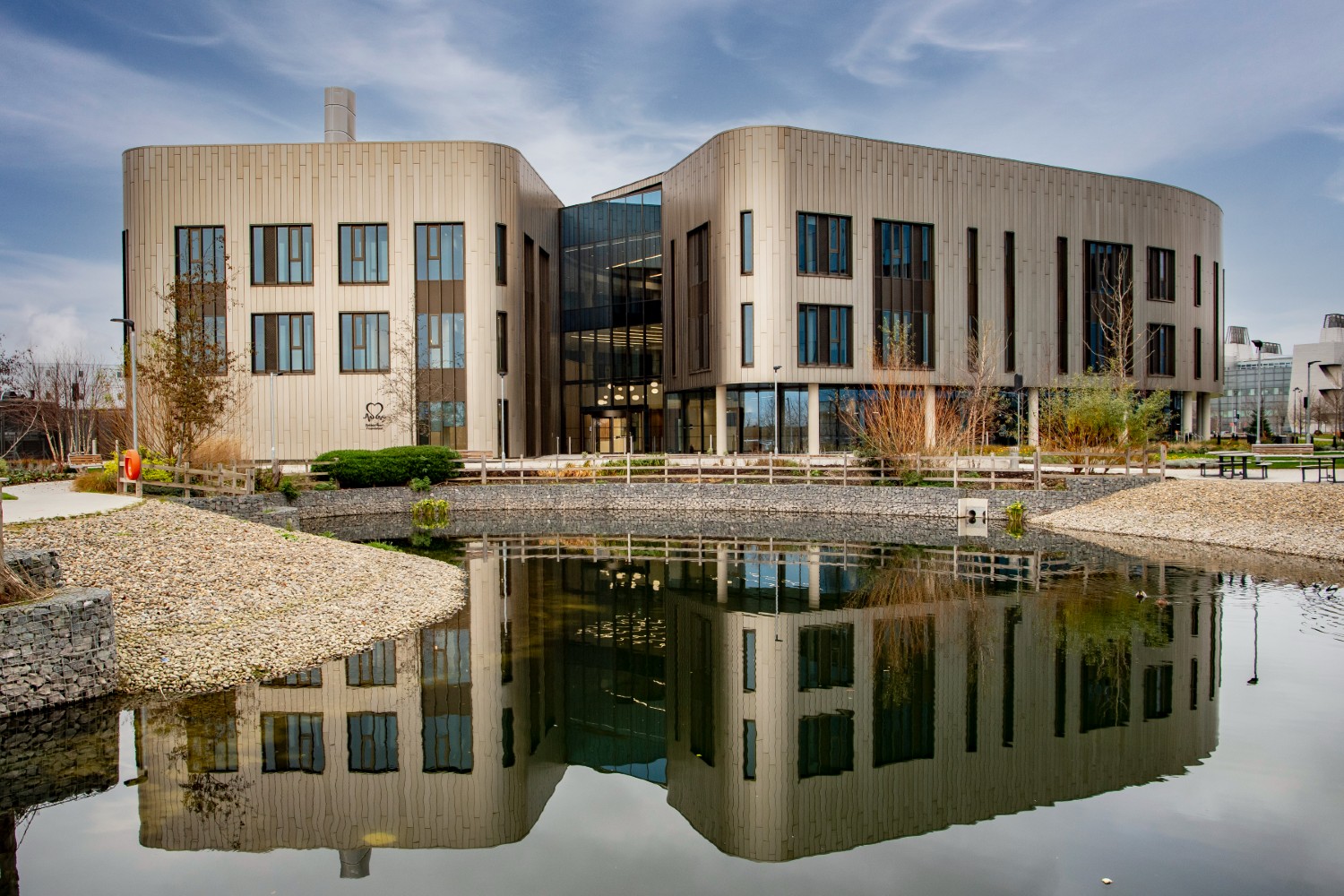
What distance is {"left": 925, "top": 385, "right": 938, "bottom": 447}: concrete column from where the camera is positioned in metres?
33.6

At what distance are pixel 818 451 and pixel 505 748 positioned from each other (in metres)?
34.6

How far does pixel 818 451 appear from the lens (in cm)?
4206

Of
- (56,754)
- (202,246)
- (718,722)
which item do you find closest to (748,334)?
(202,246)

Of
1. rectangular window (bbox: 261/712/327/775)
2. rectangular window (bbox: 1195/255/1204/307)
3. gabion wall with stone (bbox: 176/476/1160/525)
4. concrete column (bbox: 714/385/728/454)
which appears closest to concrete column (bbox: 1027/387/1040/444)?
rectangular window (bbox: 1195/255/1204/307)

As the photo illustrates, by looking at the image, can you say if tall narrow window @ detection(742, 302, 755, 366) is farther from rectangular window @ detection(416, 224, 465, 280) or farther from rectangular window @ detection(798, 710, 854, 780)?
rectangular window @ detection(798, 710, 854, 780)

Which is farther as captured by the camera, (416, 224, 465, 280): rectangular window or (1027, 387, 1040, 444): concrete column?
(1027, 387, 1040, 444): concrete column

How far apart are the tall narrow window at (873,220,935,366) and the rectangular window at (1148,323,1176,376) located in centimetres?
1447

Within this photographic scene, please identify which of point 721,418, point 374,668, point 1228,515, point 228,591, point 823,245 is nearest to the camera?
point 374,668

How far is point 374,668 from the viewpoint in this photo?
36.6 feet

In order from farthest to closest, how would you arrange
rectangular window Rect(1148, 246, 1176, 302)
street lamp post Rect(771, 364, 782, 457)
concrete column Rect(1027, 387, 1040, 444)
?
rectangular window Rect(1148, 246, 1176, 302) < concrete column Rect(1027, 387, 1040, 444) < street lamp post Rect(771, 364, 782, 457)

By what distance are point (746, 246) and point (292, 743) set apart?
1413 inches

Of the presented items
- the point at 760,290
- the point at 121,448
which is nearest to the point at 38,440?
the point at 121,448

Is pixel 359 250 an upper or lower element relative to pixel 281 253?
upper

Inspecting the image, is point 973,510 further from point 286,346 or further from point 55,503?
point 286,346
